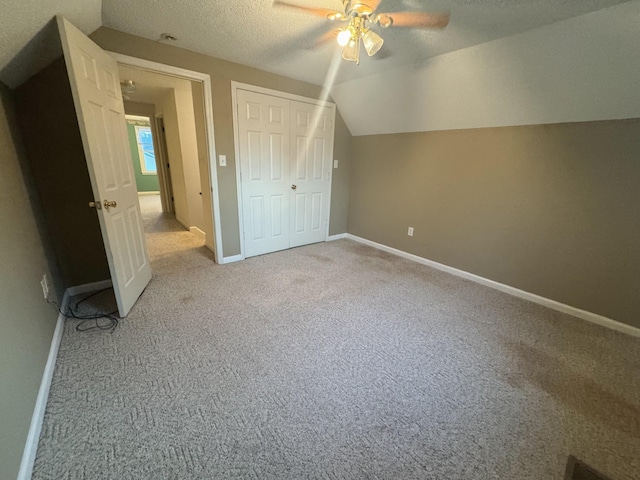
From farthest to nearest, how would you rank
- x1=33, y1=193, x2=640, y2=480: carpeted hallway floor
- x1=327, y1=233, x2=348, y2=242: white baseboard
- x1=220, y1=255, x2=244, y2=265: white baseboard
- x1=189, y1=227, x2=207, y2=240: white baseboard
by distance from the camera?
x1=327, y1=233, x2=348, y2=242: white baseboard, x1=189, y1=227, x2=207, y2=240: white baseboard, x1=220, y1=255, x2=244, y2=265: white baseboard, x1=33, y1=193, x2=640, y2=480: carpeted hallway floor

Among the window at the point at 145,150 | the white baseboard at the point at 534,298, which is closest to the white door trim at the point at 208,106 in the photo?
the white baseboard at the point at 534,298

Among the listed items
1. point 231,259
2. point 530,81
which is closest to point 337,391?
point 231,259

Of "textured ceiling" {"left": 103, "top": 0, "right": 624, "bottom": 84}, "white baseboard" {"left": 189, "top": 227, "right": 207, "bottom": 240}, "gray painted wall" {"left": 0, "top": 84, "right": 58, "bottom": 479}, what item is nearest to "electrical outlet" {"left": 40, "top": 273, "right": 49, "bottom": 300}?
"gray painted wall" {"left": 0, "top": 84, "right": 58, "bottom": 479}

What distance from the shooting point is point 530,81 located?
216cm

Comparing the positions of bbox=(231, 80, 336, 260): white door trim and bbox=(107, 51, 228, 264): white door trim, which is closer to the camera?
bbox=(107, 51, 228, 264): white door trim

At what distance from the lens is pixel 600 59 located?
1795 mm

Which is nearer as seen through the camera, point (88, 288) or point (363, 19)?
point (363, 19)

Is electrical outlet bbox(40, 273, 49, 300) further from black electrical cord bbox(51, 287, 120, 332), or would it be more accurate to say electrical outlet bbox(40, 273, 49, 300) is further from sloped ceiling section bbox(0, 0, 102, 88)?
sloped ceiling section bbox(0, 0, 102, 88)

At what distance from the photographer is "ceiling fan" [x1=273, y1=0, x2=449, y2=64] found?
1462 millimetres

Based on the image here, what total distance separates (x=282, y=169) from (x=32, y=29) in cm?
234

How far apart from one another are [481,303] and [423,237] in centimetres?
116

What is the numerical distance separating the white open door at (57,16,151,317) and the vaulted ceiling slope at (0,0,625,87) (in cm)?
19

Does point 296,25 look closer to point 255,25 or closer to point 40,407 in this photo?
point 255,25

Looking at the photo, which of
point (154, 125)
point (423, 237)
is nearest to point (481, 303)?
point (423, 237)
